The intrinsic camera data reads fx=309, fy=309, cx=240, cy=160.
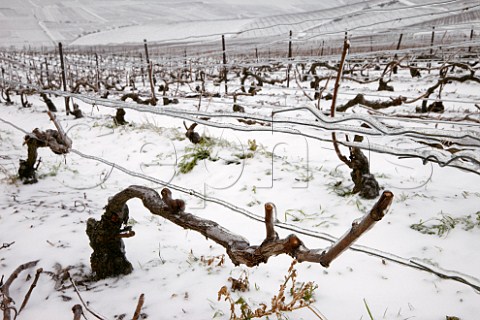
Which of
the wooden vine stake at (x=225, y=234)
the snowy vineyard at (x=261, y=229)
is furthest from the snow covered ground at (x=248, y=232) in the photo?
Answer: the wooden vine stake at (x=225, y=234)

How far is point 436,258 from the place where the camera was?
1.41 m

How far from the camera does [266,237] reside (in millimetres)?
657

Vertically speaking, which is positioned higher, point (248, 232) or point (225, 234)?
point (225, 234)

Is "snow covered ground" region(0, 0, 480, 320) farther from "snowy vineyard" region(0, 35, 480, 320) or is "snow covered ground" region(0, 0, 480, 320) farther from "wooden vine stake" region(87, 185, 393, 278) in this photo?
"wooden vine stake" region(87, 185, 393, 278)

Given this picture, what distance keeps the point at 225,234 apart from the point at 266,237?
20 cm

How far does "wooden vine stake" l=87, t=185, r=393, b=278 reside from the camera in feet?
1.79

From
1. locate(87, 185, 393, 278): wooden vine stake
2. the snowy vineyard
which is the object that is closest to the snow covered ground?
the snowy vineyard

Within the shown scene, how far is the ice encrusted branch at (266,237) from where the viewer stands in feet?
1.69

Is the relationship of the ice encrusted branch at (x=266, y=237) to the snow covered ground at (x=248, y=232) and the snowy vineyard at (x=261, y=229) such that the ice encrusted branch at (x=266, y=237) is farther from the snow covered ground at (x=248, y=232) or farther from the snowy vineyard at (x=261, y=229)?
the snow covered ground at (x=248, y=232)

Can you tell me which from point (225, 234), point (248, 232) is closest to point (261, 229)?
point (248, 232)

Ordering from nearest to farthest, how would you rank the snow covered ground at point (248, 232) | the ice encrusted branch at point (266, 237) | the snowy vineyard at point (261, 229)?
the ice encrusted branch at point (266, 237)
the snowy vineyard at point (261, 229)
the snow covered ground at point (248, 232)

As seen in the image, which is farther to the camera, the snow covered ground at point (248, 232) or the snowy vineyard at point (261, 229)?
the snow covered ground at point (248, 232)

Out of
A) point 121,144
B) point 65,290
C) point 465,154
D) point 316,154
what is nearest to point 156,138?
point 121,144

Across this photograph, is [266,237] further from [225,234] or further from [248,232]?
[248,232]
